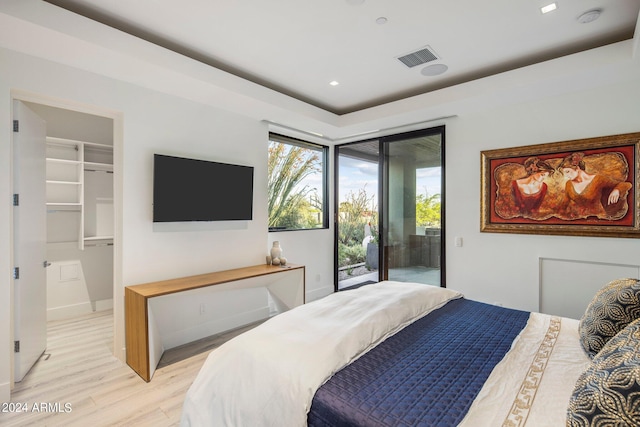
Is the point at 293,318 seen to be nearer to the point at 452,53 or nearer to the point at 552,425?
the point at 552,425

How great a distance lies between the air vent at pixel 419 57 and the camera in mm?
2727

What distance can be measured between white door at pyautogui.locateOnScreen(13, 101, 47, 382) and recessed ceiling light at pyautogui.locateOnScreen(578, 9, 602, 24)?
4162mm

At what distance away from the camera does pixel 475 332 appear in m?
1.85

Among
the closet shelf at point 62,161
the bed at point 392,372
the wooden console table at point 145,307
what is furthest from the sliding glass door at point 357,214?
the closet shelf at point 62,161

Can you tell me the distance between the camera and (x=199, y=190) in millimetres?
3266

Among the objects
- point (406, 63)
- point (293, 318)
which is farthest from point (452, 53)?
point (293, 318)

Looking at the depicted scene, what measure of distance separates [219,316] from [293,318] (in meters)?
2.02

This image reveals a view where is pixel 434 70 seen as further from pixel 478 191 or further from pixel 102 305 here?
pixel 102 305

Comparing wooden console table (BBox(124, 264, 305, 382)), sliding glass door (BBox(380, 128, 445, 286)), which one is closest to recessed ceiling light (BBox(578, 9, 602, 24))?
sliding glass door (BBox(380, 128, 445, 286))

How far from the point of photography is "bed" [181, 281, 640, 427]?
3.73ft

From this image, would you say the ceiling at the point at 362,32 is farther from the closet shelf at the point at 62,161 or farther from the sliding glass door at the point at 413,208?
the closet shelf at the point at 62,161

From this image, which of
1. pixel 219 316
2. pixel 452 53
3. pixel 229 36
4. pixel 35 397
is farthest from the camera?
pixel 219 316

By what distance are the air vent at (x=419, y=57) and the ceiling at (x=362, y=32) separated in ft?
0.12

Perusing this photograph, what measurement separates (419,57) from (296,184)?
2.39 m
